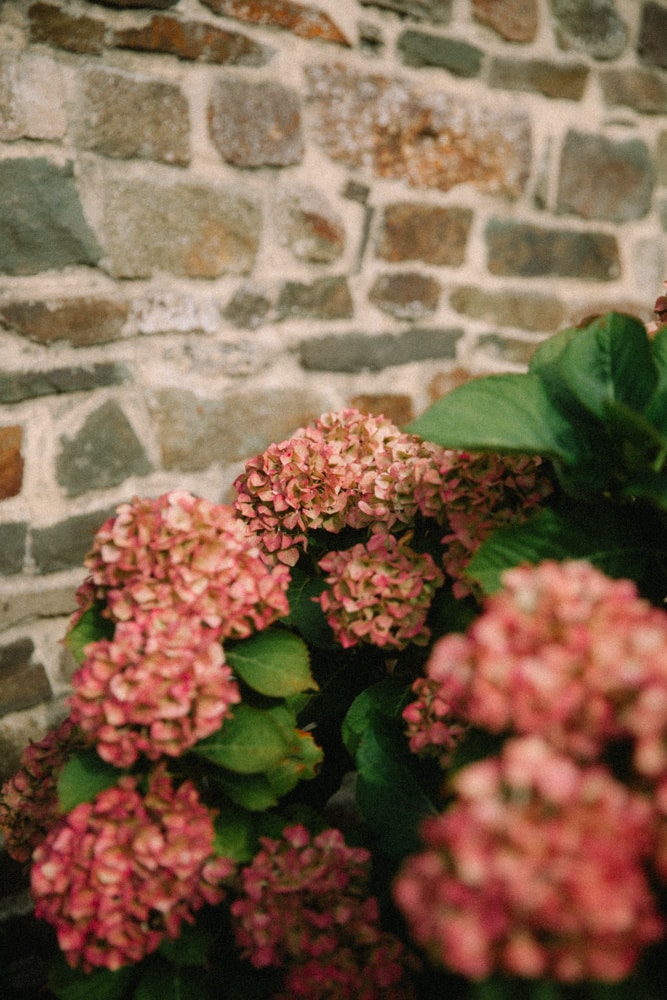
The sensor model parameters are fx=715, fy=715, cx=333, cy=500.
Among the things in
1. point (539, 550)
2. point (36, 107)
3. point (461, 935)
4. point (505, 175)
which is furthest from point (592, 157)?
point (461, 935)

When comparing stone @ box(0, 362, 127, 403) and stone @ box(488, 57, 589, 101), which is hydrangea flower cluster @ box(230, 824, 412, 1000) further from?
stone @ box(488, 57, 589, 101)

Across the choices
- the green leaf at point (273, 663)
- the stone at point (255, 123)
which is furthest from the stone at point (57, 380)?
the green leaf at point (273, 663)

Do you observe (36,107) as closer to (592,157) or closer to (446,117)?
(446,117)

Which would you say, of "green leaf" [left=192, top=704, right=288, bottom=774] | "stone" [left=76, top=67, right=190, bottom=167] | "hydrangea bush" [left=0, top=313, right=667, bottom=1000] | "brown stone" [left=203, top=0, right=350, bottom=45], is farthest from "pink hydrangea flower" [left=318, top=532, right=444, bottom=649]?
"brown stone" [left=203, top=0, right=350, bottom=45]

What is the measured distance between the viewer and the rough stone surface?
1704 millimetres

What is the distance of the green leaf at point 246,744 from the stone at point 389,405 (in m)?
1.17

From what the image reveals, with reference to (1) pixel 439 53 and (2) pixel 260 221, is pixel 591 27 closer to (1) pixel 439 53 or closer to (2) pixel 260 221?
(1) pixel 439 53

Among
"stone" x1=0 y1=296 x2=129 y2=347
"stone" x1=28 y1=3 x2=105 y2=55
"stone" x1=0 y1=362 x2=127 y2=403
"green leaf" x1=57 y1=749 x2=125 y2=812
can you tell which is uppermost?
"stone" x1=28 y1=3 x2=105 y2=55

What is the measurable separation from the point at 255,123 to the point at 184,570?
1.20 m

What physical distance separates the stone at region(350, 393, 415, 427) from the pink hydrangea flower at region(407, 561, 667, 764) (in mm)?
1371

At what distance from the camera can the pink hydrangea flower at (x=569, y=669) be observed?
42 centimetres

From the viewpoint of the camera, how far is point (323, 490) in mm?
954

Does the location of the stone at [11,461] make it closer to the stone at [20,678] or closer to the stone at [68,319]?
the stone at [68,319]

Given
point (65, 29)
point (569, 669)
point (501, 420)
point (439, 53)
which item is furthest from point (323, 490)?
point (439, 53)
